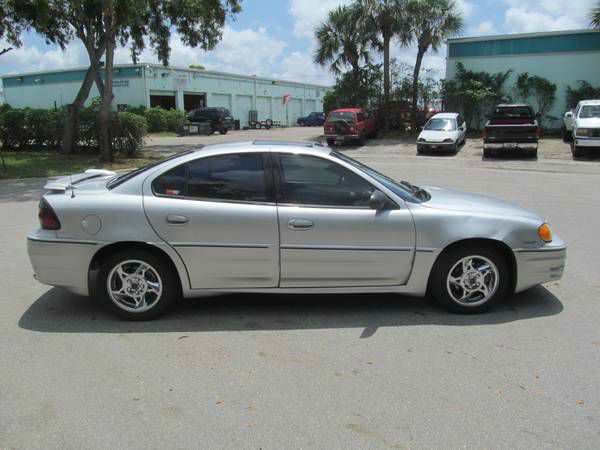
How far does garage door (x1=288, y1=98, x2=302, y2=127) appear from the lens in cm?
6384

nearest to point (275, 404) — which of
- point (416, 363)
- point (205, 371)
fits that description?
point (205, 371)

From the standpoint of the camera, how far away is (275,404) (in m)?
3.26

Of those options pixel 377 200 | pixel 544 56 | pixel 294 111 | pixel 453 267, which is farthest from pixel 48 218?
pixel 294 111

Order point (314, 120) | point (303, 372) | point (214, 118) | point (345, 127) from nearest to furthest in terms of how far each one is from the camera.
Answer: point (303, 372), point (345, 127), point (214, 118), point (314, 120)

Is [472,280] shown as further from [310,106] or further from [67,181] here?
[310,106]

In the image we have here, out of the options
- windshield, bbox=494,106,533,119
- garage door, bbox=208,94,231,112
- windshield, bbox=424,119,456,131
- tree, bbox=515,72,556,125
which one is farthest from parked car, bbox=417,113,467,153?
garage door, bbox=208,94,231,112

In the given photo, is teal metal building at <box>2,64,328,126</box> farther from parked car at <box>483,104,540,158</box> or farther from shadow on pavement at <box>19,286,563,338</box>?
shadow on pavement at <box>19,286,563,338</box>

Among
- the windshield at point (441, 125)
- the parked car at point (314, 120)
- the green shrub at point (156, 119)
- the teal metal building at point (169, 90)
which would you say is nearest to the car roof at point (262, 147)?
the windshield at point (441, 125)

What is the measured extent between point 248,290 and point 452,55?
28.9 meters

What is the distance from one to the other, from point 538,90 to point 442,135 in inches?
354

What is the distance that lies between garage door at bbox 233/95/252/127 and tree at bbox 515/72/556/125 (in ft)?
106

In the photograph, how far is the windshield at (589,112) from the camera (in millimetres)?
19984

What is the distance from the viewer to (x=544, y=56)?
28062 millimetres

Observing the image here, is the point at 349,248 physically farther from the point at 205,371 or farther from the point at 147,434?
the point at 147,434
